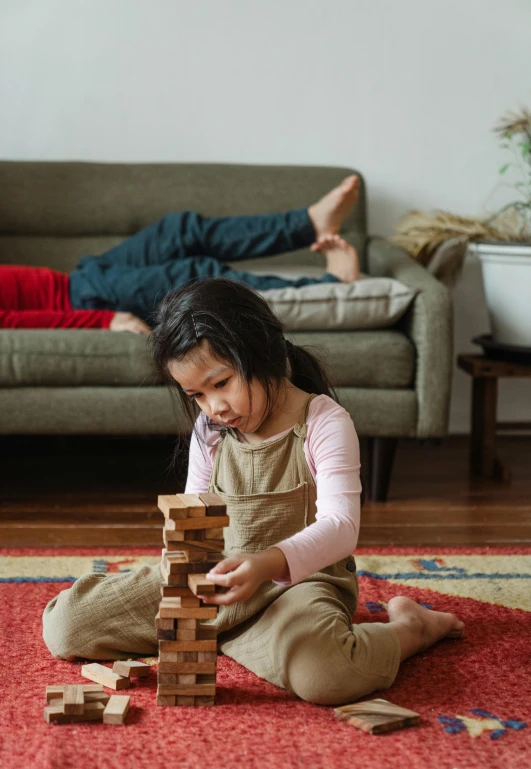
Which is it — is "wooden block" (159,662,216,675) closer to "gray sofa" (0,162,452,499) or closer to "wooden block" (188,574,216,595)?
"wooden block" (188,574,216,595)

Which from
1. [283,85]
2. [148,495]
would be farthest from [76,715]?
[283,85]

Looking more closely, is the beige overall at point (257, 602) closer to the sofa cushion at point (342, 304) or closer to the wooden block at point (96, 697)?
the wooden block at point (96, 697)

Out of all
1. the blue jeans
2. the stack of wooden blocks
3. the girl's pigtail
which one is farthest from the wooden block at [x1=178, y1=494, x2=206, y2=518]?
the blue jeans

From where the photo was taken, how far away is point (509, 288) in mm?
2309

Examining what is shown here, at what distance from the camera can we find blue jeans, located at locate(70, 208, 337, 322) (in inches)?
85.4

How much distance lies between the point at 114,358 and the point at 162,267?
31 cm

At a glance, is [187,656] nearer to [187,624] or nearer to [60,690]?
[187,624]

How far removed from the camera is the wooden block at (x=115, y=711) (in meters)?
1.01

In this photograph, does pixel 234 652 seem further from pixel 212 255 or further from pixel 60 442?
pixel 60 442

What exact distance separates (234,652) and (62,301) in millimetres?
1248

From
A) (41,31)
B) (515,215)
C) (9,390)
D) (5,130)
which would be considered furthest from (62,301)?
(515,215)

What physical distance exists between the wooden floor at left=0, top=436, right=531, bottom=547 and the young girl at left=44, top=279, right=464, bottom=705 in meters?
0.54

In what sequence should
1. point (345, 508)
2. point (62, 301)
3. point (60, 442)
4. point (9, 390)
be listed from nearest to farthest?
point (345, 508) → point (9, 390) → point (62, 301) → point (60, 442)

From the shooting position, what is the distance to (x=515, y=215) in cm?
250
